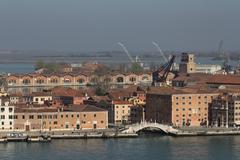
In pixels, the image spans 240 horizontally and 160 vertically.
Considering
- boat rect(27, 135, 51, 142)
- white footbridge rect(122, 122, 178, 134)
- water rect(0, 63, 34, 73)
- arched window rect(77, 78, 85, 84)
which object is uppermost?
water rect(0, 63, 34, 73)

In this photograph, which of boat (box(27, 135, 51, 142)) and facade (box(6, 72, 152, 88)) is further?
facade (box(6, 72, 152, 88))

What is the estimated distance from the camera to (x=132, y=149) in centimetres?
1667

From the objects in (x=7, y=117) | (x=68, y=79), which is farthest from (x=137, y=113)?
(x=68, y=79)

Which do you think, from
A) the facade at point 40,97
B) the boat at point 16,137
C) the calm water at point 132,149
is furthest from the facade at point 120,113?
the boat at point 16,137

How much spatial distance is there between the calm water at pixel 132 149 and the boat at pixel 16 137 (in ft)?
1.10

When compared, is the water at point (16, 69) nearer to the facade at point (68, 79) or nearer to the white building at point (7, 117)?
the facade at point (68, 79)

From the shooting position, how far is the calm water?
618 inches

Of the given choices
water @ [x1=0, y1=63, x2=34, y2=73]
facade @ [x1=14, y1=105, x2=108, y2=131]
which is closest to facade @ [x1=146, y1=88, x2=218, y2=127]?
facade @ [x1=14, y1=105, x2=108, y2=131]

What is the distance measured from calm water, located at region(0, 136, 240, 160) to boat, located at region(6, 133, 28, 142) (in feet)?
1.10

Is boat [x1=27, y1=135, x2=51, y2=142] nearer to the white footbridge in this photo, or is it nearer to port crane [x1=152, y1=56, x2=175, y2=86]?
the white footbridge

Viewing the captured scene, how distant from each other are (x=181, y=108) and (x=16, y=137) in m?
4.17

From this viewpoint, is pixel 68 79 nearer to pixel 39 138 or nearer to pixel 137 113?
pixel 137 113

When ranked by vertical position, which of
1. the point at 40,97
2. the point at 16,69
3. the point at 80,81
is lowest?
the point at 40,97

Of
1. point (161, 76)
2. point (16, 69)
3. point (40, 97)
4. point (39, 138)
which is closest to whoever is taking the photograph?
point (39, 138)
